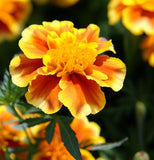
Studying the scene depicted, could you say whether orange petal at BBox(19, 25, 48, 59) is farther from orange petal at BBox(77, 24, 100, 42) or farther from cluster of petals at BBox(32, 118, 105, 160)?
cluster of petals at BBox(32, 118, 105, 160)

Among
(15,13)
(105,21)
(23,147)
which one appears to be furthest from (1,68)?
(23,147)

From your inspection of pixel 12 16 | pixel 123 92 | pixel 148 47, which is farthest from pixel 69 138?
pixel 12 16

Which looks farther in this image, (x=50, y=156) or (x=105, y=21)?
(x=105, y=21)

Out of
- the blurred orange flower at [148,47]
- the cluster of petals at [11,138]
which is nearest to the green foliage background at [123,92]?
the blurred orange flower at [148,47]

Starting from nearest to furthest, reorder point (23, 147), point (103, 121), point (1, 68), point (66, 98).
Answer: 1. point (66, 98)
2. point (23, 147)
3. point (103, 121)
4. point (1, 68)

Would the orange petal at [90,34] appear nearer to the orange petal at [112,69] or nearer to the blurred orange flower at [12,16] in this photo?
the orange petal at [112,69]

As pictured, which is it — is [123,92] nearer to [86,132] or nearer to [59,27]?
[86,132]

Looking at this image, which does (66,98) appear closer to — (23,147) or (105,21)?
(23,147)
